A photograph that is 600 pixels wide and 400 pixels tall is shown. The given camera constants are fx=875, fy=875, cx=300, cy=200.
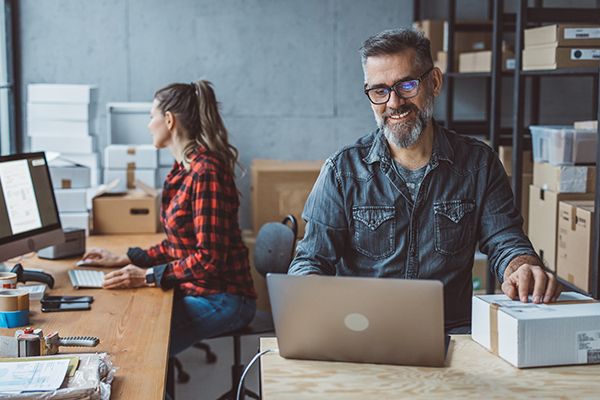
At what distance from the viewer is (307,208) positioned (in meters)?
2.82

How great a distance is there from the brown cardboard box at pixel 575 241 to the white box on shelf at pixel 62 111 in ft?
8.55

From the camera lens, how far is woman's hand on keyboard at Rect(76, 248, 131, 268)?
3.60 m

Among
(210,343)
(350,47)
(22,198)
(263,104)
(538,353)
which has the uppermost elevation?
(350,47)

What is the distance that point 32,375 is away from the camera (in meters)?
2.03

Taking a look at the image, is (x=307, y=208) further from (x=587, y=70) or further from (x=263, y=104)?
(x=263, y=104)

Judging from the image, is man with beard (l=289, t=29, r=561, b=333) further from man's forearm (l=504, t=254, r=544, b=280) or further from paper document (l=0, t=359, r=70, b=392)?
paper document (l=0, t=359, r=70, b=392)

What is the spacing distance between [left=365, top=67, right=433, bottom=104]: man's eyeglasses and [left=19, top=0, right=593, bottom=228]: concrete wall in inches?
119

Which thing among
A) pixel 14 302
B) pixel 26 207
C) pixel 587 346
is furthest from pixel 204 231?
pixel 587 346

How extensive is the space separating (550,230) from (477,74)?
1182mm

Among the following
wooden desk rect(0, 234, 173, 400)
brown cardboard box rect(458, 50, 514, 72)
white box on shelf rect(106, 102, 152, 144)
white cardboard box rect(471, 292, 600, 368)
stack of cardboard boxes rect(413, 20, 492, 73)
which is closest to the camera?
white cardboard box rect(471, 292, 600, 368)

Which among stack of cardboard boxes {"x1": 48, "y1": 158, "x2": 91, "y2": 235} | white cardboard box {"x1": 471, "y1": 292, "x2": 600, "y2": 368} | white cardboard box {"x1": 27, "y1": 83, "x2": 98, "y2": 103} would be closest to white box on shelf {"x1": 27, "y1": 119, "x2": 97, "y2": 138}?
white cardboard box {"x1": 27, "y1": 83, "x2": 98, "y2": 103}

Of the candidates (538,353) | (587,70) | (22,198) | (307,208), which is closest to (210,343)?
(22,198)

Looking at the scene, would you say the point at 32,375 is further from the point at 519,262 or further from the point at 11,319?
the point at 519,262

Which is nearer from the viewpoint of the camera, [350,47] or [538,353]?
[538,353]
